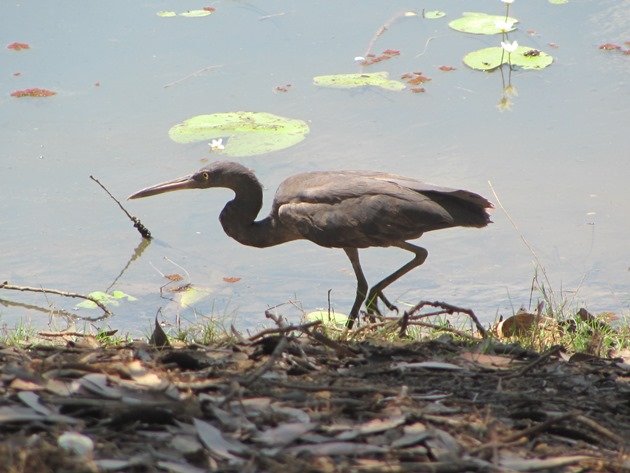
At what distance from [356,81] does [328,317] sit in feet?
12.8

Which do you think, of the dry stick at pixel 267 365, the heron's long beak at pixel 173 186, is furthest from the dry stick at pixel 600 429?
the heron's long beak at pixel 173 186

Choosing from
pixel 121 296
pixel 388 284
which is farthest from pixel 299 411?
pixel 121 296

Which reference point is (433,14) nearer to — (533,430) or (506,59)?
(506,59)

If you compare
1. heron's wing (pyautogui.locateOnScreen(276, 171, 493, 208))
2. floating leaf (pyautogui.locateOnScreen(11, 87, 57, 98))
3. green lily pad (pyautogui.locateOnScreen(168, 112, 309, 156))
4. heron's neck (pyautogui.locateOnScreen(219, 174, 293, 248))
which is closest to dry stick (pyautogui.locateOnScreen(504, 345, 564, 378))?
heron's wing (pyautogui.locateOnScreen(276, 171, 493, 208))

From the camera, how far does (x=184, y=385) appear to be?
360 centimetres

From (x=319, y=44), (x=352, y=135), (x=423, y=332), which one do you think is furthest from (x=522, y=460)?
(x=319, y=44)

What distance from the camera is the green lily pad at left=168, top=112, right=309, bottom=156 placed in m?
8.74

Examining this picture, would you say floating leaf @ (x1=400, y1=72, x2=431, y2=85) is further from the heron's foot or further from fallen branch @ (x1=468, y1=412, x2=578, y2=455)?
fallen branch @ (x1=468, y1=412, x2=578, y2=455)

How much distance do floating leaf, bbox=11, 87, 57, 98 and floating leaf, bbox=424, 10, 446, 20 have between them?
3.99 m

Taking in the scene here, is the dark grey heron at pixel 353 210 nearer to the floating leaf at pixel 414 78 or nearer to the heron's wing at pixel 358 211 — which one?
the heron's wing at pixel 358 211

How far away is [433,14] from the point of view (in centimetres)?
1123

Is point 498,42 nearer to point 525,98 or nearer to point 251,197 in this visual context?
point 525,98

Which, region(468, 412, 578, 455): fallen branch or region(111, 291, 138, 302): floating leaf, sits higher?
region(468, 412, 578, 455): fallen branch

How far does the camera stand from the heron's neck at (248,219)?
7312mm
